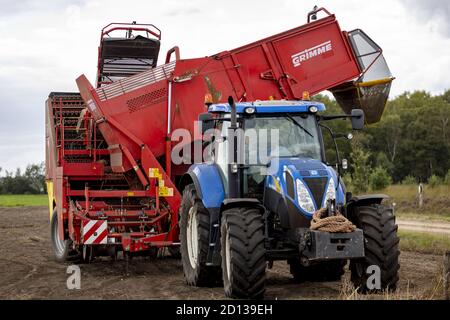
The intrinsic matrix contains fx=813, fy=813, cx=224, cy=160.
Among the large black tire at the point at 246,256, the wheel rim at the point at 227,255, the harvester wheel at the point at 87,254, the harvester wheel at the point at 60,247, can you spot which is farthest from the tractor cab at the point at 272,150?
the harvester wheel at the point at 60,247

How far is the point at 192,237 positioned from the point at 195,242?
190 mm

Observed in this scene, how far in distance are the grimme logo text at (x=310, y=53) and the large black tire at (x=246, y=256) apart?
569cm

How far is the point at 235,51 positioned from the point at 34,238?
34.0 feet

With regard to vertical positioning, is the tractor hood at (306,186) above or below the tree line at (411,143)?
below

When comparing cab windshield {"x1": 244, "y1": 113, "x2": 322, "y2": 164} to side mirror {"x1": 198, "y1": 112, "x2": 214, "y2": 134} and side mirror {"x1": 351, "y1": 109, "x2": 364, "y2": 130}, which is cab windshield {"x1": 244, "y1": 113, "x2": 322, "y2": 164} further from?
side mirror {"x1": 351, "y1": 109, "x2": 364, "y2": 130}

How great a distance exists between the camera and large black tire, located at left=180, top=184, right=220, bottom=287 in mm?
11742

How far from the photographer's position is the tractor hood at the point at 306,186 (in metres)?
10.5

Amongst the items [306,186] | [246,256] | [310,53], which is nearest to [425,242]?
[310,53]

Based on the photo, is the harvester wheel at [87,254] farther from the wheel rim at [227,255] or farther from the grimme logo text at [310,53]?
the grimme logo text at [310,53]

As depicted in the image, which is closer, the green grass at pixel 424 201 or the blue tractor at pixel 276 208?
the blue tractor at pixel 276 208

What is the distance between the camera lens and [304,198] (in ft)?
34.4

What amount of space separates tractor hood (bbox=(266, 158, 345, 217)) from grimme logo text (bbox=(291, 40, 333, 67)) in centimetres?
Result: 485

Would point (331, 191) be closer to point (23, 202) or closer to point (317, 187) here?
point (317, 187)
